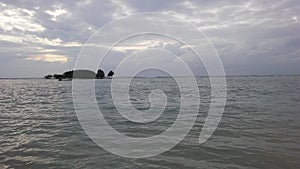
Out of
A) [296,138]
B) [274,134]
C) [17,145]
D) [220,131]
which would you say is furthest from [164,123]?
[17,145]

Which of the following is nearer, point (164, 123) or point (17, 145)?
point (17, 145)

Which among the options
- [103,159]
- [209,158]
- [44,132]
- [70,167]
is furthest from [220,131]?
[44,132]

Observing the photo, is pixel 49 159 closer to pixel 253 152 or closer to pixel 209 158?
pixel 209 158

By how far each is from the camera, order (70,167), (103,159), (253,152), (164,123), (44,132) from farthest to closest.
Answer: (164,123) → (44,132) → (253,152) → (103,159) → (70,167)

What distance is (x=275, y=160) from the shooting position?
9.26m

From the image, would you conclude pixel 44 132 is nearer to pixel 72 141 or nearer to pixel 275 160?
pixel 72 141

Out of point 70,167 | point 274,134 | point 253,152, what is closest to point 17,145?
point 70,167

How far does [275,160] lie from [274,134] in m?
4.54

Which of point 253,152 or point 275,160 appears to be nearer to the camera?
point 275,160

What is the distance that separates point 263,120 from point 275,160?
29.7ft

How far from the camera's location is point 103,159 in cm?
953

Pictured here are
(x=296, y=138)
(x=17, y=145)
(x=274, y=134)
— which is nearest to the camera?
(x=17, y=145)

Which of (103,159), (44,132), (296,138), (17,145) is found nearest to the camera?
(103,159)

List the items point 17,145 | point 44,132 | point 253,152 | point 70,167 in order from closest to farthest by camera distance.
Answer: point 70,167 → point 253,152 → point 17,145 → point 44,132
